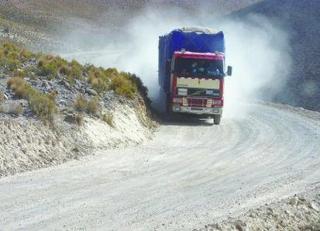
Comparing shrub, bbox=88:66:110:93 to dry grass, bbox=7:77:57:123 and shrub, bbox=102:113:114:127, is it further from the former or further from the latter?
dry grass, bbox=7:77:57:123

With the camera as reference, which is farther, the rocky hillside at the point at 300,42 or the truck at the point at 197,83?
the rocky hillside at the point at 300,42

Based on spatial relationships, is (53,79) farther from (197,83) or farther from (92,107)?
(197,83)

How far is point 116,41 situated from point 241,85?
51617mm

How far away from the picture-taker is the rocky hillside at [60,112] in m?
17.7

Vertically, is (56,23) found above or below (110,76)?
above

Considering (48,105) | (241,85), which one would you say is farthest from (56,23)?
(48,105)

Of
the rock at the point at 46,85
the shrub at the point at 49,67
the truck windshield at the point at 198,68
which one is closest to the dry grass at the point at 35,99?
the rock at the point at 46,85

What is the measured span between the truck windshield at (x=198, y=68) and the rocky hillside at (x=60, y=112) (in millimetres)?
2257

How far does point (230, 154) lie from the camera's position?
21.1 m

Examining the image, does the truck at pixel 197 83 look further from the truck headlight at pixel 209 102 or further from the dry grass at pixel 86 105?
the dry grass at pixel 86 105

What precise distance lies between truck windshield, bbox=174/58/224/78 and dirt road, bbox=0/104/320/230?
371cm

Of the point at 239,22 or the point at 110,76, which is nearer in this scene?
the point at 110,76

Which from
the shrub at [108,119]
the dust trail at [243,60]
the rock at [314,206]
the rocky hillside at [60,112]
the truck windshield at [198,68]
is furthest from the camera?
the dust trail at [243,60]

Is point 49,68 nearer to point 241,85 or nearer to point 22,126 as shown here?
point 22,126
